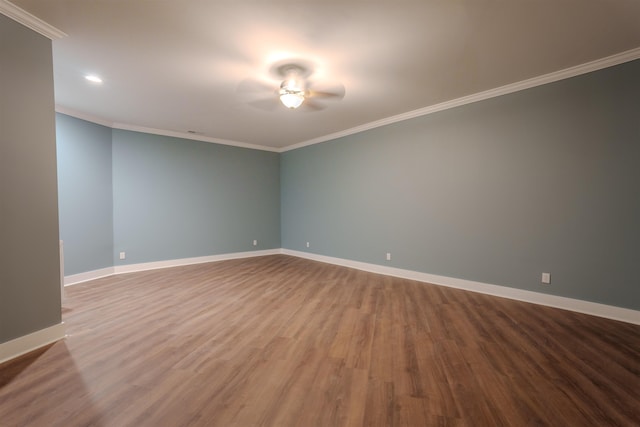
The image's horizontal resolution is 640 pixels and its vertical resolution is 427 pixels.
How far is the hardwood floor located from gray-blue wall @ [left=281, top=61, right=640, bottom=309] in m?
0.59

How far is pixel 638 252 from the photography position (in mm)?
2711

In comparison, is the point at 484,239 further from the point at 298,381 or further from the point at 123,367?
the point at 123,367

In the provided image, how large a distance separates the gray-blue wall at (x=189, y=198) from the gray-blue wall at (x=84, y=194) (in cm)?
18

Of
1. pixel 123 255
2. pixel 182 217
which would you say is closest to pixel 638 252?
pixel 182 217

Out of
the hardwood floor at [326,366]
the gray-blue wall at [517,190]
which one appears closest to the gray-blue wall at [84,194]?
the hardwood floor at [326,366]

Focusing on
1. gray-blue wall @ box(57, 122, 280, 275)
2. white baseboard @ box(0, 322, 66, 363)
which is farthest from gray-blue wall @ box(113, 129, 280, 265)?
white baseboard @ box(0, 322, 66, 363)

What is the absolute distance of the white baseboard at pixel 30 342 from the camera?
80.7 inches

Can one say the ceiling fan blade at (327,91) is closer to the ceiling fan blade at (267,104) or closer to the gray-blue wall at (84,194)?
the ceiling fan blade at (267,104)

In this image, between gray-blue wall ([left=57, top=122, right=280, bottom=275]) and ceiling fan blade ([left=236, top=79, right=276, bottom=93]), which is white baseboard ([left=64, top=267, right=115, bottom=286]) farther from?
ceiling fan blade ([left=236, top=79, right=276, bottom=93])

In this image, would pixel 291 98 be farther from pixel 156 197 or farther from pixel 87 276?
pixel 87 276

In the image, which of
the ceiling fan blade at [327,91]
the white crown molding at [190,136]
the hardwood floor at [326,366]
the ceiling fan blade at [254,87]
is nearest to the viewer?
the hardwood floor at [326,366]

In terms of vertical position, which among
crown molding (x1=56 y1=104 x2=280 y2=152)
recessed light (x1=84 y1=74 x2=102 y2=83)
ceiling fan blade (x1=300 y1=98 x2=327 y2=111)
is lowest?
crown molding (x1=56 y1=104 x2=280 y2=152)

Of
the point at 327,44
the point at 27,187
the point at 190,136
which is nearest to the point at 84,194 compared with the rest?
the point at 190,136

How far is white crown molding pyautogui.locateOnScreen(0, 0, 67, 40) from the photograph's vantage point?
2.04m
